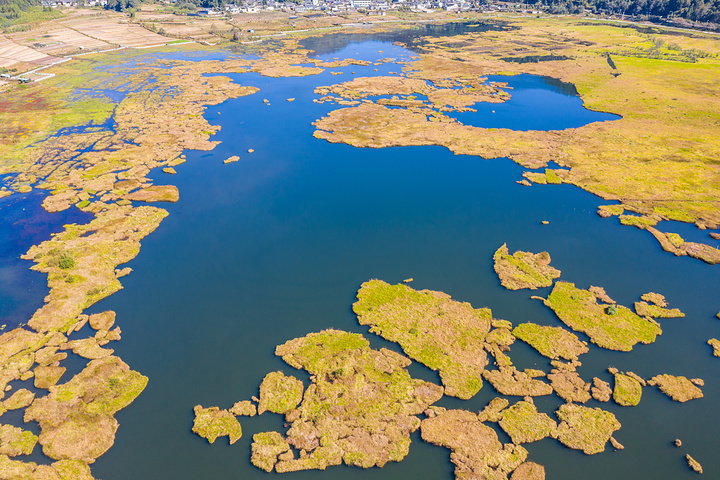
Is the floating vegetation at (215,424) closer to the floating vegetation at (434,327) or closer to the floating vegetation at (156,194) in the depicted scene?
the floating vegetation at (434,327)

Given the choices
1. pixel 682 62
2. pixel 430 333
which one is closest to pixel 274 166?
pixel 430 333

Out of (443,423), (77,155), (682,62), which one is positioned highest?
(682,62)

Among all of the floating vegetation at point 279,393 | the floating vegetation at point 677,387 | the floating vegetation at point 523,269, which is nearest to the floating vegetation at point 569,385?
the floating vegetation at point 677,387

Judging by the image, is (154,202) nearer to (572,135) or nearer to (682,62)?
(572,135)

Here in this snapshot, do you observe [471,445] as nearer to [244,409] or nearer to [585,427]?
[585,427]

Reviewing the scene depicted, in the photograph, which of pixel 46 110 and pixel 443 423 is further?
pixel 46 110

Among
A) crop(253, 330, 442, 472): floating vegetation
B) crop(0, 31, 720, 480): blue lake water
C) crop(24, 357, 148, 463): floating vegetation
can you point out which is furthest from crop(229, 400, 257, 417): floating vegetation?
crop(24, 357, 148, 463): floating vegetation

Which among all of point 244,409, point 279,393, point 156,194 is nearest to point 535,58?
point 156,194

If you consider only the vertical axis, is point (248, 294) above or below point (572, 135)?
below
